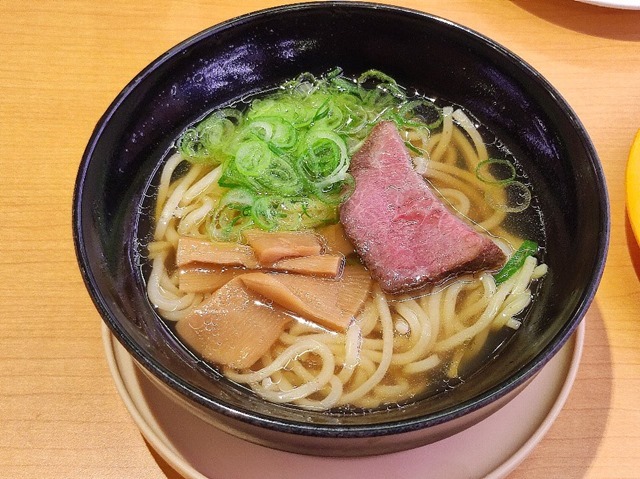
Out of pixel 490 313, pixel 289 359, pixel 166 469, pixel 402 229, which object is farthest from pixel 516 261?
pixel 166 469

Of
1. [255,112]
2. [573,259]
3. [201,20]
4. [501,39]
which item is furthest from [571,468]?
[201,20]

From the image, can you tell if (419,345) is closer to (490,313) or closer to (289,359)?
(490,313)

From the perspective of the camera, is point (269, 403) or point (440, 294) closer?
point (269, 403)

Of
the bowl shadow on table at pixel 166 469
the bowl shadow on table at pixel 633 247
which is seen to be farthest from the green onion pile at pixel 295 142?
the bowl shadow on table at pixel 633 247

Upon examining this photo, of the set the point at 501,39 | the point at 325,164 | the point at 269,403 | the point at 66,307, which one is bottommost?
the point at 66,307

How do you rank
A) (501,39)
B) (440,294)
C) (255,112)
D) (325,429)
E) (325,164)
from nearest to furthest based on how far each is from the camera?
1. (325,429)
2. (440,294)
3. (325,164)
4. (255,112)
5. (501,39)

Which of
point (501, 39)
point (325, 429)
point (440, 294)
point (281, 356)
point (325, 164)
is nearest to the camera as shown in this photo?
point (325, 429)

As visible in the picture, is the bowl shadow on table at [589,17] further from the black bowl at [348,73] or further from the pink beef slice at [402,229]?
the pink beef slice at [402,229]

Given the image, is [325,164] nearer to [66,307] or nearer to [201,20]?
[66,307]
